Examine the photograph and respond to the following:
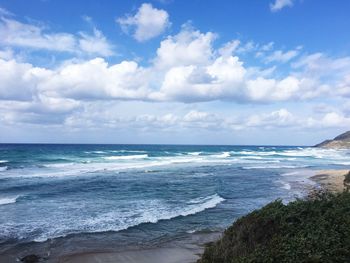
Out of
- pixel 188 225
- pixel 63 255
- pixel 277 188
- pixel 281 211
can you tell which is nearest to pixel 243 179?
pixel 277 188

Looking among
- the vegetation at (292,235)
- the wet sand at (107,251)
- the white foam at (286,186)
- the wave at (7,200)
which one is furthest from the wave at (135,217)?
the vegetation at (292,235)

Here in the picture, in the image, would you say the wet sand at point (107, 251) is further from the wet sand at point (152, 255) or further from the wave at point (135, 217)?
the wave at point (135, 217)

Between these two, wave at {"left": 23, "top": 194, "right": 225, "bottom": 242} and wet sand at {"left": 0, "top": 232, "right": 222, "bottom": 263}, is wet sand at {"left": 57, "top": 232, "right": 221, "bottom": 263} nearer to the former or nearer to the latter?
wet sand at {"left": 0, "top": 232, "right": 222, "bottom": 263}

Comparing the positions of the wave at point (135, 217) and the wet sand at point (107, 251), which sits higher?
the wave at point (135, 217)

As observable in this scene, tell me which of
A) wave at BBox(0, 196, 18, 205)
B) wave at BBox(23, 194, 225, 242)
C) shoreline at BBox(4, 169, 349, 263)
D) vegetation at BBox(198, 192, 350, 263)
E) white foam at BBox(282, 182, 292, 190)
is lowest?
shoreline at BBox(4, 169, 349, 263)

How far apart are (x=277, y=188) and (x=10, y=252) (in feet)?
77.4

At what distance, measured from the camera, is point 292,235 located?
8914 mm

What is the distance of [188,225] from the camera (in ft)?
65.5

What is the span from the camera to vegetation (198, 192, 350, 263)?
8.07 metres

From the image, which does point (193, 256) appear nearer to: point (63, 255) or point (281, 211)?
point (63, 255)

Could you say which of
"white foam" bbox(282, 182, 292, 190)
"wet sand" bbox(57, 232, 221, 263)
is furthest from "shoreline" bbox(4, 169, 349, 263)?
"white foam" bbox(282, 182, 292, 190)

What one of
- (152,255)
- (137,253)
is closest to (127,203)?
(137,253)

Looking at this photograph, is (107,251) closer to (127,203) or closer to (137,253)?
(137,253)

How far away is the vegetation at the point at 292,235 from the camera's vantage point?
26.5ft
